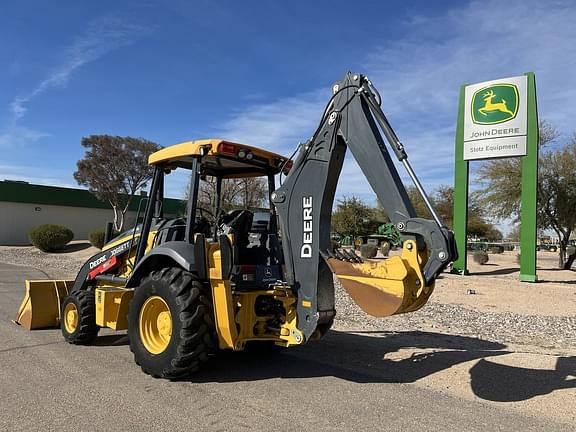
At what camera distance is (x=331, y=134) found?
17.6 ft

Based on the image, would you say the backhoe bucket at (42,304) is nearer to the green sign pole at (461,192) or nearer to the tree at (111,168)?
the green sign pole at (461,192)

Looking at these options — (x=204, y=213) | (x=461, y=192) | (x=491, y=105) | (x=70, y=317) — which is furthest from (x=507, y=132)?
(x=70, y=317)

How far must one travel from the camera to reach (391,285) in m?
4.55

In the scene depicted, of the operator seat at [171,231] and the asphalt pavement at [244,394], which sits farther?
the operator seat at [171,231]

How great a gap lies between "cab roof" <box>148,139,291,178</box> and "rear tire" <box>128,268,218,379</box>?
1360 mm

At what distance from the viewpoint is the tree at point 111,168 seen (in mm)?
39312

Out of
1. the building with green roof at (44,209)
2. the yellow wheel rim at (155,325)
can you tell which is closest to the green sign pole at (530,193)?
the yellow wheel rim at (155,325)

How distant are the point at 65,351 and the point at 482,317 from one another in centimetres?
897

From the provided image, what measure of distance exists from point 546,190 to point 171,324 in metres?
24.5

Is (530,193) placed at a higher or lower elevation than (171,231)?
higher

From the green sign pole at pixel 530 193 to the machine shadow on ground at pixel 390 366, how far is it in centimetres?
1261

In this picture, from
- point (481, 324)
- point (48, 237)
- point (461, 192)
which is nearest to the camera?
point (481, 324)

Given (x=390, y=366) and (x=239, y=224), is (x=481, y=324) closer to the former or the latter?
(x=390, y=366)

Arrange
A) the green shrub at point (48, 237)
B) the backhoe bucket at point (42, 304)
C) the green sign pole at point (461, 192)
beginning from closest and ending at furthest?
the backhoe bucket at point (42, 304)
the green sign pole at point (461, 192)
the green shrub at point (48, 237)
